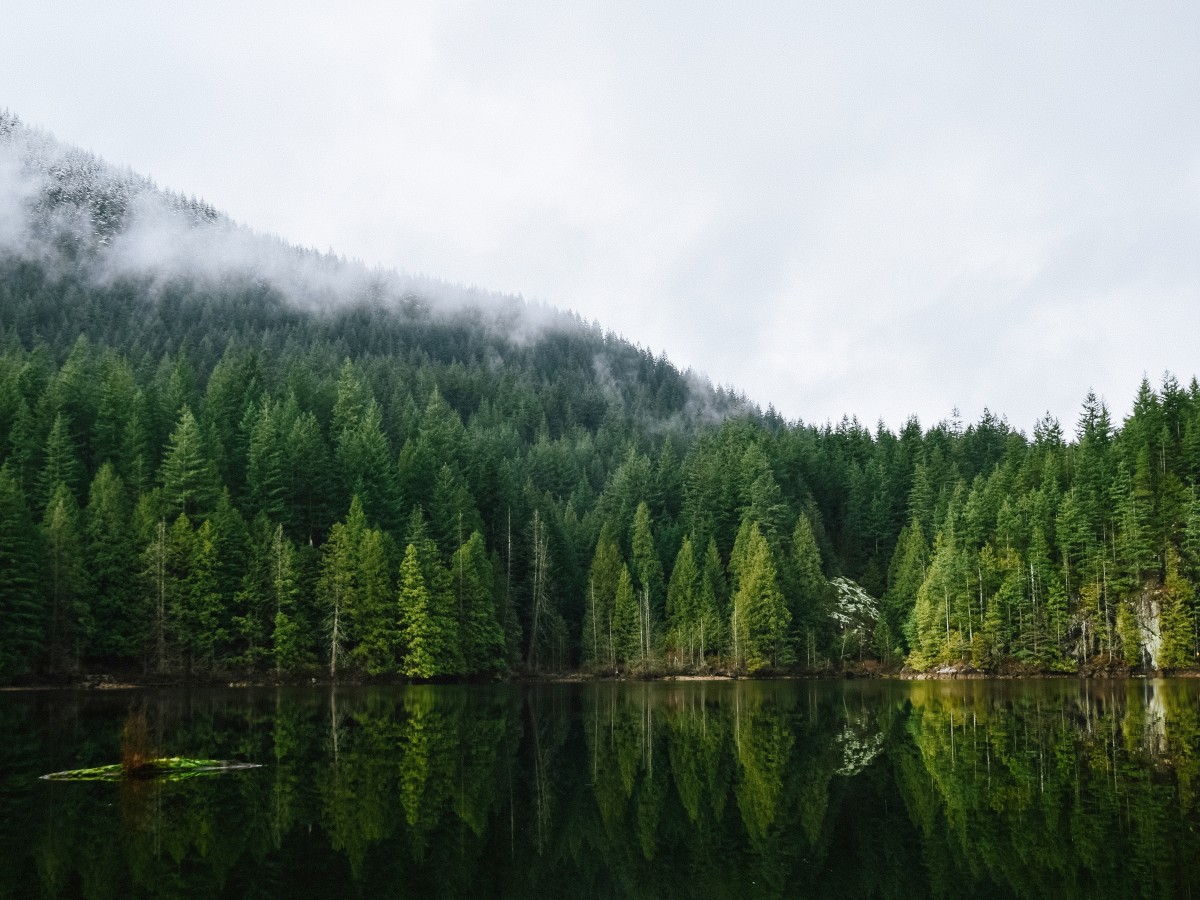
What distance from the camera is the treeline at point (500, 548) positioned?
7494 centimetres

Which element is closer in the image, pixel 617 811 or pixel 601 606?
pixel 617 811

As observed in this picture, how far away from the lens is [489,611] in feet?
292

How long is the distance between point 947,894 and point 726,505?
107766 millimetres

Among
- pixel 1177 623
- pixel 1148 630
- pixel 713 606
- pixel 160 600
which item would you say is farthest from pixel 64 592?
pixel 1177 623

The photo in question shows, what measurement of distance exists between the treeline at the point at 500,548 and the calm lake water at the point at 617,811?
36328 millimetres

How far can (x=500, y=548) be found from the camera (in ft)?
352

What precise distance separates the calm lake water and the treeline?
119 feet

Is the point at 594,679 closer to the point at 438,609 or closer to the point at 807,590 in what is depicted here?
the point at 438,609

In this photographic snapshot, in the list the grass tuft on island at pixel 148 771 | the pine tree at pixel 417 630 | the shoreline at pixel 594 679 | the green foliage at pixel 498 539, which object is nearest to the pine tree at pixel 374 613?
the green foliage at pixel 498 539

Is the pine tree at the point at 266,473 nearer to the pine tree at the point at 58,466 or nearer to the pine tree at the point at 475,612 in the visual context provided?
the pine tree at the point at 58,466

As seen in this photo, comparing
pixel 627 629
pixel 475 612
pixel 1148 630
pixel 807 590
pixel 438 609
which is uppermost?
pixel 807 590

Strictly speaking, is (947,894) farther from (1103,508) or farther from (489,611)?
(1103,508)

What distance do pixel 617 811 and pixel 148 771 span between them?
13194mm

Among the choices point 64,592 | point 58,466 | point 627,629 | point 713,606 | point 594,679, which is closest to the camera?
point 64,592
